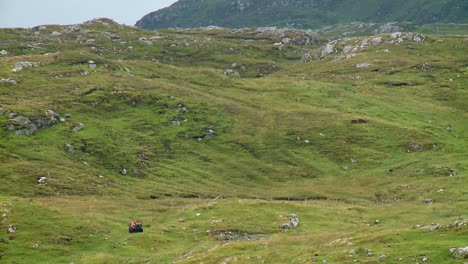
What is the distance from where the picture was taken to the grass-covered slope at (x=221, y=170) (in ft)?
242

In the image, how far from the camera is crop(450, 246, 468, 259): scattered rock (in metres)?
47.5

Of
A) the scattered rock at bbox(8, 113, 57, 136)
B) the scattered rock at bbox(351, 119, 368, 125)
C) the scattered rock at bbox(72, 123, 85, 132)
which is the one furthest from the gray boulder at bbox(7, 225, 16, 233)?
the scattered rock at bbox(351, 119, 368, 125)

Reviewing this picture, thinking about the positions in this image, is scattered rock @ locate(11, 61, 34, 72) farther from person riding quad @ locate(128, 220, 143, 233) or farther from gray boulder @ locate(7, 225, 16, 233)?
person riding quad @ locate(128, 220, 143, 233)

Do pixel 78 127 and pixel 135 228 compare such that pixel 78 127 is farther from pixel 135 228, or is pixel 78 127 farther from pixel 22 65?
pixel 135 228

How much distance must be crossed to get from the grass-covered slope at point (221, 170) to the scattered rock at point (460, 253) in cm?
78

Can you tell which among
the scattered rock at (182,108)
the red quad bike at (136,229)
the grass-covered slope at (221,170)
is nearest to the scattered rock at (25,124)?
the grass-covered slope at (221,170)

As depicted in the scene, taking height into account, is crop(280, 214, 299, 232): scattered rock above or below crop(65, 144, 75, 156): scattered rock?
below

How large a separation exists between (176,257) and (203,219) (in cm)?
1956

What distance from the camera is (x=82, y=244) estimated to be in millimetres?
78562

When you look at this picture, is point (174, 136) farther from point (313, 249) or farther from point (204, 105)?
point (313, 249)

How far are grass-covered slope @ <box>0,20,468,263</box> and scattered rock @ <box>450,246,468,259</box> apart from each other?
2.57ft

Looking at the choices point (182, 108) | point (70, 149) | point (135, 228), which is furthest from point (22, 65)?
point (135, 228)

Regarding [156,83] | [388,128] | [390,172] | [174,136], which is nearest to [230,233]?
[390,172]

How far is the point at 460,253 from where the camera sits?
47906 mm
